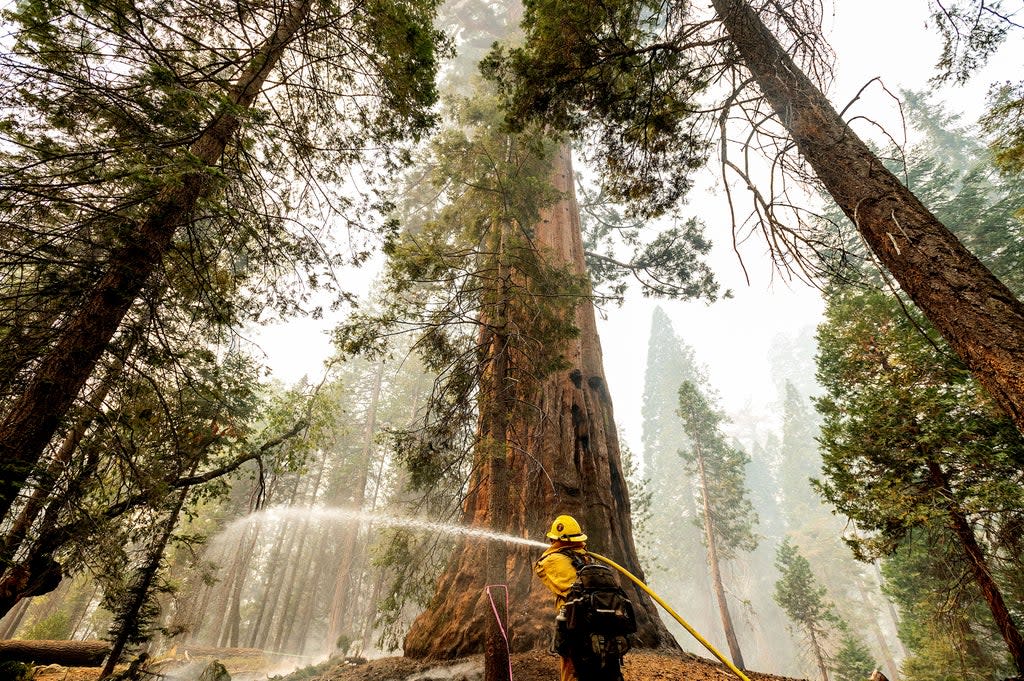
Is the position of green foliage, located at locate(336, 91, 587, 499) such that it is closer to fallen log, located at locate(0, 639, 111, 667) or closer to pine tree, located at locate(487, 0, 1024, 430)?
pine tree, located at locate(487, 0, 1024, 430)

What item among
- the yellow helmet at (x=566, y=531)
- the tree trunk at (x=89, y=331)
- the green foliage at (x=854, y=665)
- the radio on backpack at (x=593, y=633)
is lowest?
the green foliage at (x=854, y=665)

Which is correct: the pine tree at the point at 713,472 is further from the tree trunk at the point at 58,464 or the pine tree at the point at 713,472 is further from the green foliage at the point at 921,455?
the tree trunk at the point at 58,464

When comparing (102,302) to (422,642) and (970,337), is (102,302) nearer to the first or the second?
(422,642)

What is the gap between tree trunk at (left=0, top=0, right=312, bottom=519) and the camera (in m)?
3.19

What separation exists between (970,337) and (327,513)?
32288 mm

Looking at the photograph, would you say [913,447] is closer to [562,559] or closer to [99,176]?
[562,559]

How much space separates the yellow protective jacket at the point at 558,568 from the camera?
3710mm

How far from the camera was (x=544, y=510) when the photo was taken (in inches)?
275

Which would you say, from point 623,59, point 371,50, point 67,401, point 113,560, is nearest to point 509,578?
point 113,560

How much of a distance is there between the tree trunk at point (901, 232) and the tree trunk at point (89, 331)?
5762 millimetres

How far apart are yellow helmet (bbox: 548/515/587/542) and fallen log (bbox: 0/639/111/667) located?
13517 mm

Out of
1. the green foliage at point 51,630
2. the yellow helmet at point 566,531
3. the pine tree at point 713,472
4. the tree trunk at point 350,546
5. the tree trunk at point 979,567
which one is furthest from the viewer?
the pine tree at point 713,472

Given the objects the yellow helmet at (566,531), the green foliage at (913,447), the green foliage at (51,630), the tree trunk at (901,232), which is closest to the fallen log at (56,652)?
the green foliage at (51,630)

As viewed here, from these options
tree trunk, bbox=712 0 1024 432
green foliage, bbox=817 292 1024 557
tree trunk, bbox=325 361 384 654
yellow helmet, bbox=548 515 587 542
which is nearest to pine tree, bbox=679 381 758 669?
green foliage, bbox=817 292 1024 557
